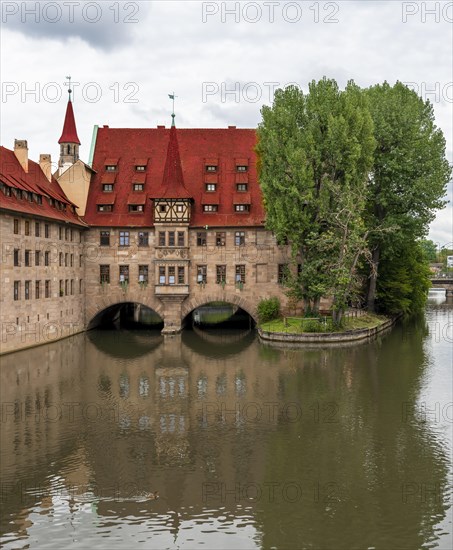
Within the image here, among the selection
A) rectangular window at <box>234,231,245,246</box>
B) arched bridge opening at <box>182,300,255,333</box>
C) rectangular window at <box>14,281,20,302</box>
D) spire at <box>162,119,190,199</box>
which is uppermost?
spire at <box>162,119,190,199</box>

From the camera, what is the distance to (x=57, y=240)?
48.2 metres

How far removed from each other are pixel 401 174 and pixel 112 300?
27584 mm

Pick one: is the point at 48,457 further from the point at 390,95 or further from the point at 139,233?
the point at 390,95

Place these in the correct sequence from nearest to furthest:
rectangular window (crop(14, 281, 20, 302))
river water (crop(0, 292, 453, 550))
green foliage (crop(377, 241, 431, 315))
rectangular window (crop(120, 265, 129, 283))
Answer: river water (crop(0, 292, 453, 550))
rectangular window (crop(14, 281, 20, 302))
rectangular window (crop(120, 265, 129, 283))
green foliage (crop(377, 241, 431, 315))

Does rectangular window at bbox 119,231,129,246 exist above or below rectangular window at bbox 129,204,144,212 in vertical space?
below

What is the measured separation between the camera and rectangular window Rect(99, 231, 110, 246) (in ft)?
179

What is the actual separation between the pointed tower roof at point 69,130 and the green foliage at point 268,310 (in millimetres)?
23351

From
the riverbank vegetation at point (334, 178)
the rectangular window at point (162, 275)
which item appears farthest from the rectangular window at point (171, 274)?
the riverbank vegetation at point (334, 178)

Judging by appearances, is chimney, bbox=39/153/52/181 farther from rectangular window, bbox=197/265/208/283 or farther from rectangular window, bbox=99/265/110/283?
rectangular window, bbox=197/265/208/283

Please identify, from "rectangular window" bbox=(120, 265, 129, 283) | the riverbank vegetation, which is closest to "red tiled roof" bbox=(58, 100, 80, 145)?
"rectangular window" bbox=(120, 265, 129, 283)

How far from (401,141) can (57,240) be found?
30077mm

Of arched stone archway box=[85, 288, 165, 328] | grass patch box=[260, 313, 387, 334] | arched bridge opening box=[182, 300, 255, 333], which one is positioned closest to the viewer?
grass patch box=[260, 313, 387, 334]

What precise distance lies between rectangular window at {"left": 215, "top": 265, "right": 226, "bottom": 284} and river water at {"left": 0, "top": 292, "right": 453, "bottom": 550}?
16310mm

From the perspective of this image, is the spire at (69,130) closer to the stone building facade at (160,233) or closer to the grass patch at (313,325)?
the stone building facade at (160,233)
